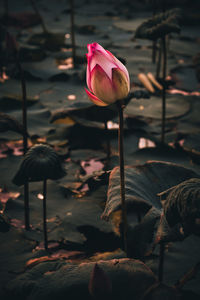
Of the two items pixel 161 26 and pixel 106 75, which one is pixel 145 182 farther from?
pixel 161 26

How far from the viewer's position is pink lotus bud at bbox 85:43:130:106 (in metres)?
0.75

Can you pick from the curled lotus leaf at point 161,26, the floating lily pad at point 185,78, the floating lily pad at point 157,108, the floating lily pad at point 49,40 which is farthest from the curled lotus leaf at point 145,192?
the floating lily pad at point 49,40

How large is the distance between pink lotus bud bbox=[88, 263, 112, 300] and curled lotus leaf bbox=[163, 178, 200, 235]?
171 millimetres

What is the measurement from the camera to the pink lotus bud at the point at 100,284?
65 centimetres

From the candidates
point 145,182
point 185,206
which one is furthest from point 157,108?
point 185,206

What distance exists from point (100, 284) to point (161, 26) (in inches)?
40.7

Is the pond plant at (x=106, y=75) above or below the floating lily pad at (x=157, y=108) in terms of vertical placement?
above

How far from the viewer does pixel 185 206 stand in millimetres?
663

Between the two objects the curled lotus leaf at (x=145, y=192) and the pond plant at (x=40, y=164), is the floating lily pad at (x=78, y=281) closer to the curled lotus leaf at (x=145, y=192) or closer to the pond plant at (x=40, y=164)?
the curled lotus leaf at (x=145, y=192)

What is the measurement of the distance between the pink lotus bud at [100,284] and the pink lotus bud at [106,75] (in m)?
0.36

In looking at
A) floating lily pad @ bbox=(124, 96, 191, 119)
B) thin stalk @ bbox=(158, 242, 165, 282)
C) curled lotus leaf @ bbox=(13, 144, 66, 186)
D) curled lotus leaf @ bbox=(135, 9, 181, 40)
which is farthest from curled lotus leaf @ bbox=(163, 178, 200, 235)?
floating lily pad @ bbox=(124, 96, 191, 119)

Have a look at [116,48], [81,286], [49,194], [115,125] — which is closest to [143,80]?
[115,125]

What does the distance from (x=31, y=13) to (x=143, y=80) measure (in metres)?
2.42

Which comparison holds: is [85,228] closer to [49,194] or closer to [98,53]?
[49,194]
